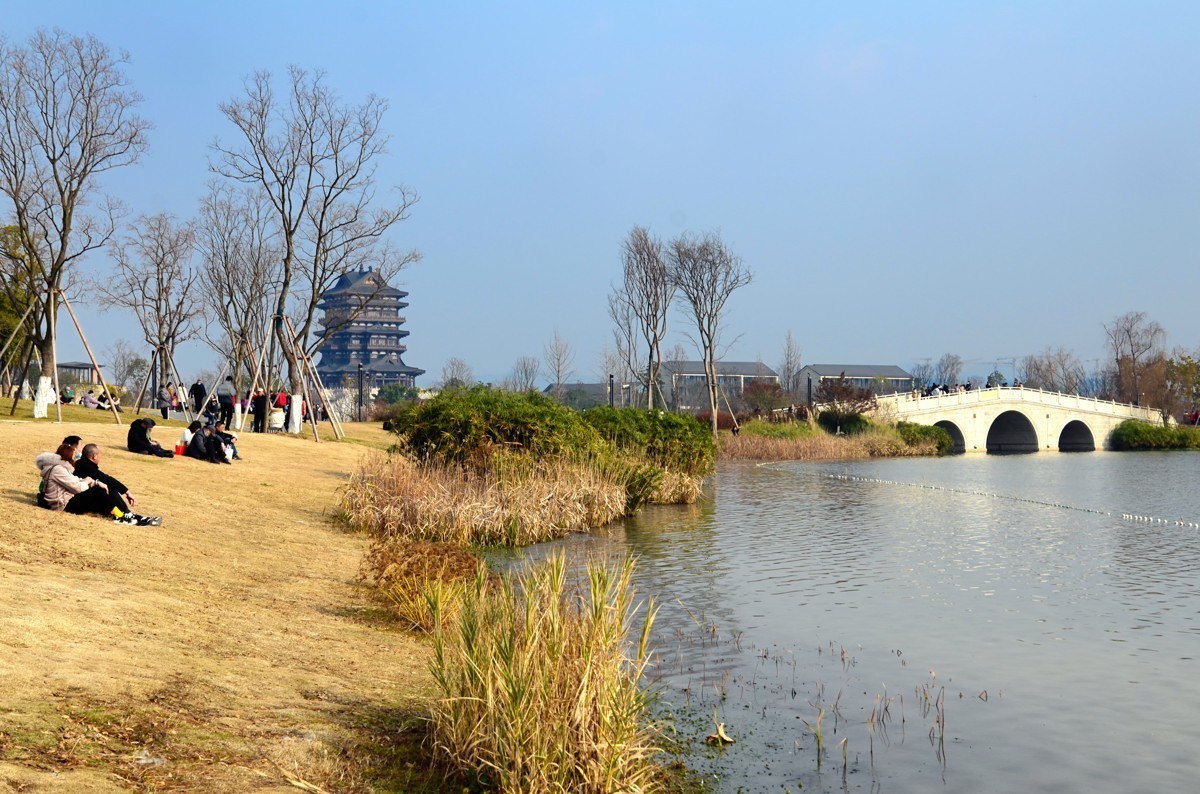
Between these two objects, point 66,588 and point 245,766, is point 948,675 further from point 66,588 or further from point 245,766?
point 66,588

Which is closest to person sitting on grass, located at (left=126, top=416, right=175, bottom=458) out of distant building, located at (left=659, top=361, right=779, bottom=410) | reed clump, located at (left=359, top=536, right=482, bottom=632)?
reed clump, located at (left=359, top=536, right=482, bottom=632)

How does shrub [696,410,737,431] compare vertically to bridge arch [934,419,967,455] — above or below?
above

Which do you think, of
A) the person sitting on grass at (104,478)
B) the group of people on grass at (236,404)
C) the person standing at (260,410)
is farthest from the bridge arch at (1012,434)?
the person sitting on grass at (104,478)

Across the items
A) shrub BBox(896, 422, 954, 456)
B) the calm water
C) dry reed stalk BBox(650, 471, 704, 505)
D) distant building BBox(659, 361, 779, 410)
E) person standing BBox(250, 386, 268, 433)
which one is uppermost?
distant building BBox(659, 361, 779, 410)

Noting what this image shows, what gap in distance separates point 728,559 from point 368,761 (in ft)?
35.0

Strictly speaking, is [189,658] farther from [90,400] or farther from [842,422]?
[842,422]

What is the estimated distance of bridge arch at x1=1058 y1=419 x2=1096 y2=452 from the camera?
66.9m

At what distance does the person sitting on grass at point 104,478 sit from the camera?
13.7 metres

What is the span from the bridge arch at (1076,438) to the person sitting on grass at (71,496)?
6213cm

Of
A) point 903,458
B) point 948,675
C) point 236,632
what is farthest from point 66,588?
point 903,458

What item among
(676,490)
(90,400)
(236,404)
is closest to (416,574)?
(676,490)

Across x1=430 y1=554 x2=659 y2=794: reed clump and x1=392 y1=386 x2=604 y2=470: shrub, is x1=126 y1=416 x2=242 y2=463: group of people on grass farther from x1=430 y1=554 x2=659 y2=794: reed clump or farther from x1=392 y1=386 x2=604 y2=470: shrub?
x1=430 y1=554 x2=659 y2=794: reed clump

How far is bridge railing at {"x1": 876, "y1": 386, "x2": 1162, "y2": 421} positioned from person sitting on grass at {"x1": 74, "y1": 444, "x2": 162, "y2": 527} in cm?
4555

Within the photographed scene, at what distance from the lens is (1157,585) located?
47.6 feet
